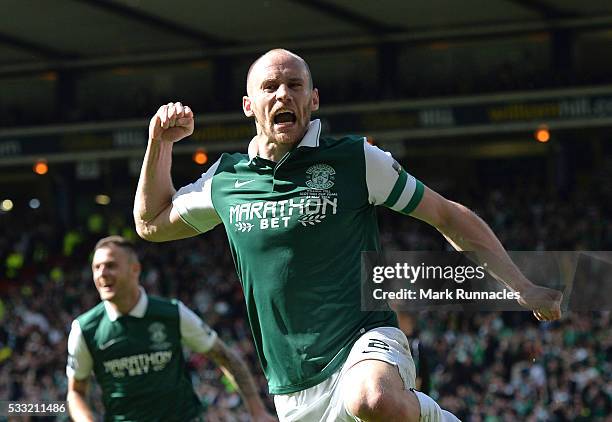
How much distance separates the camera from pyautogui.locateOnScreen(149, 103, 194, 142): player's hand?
204 inches

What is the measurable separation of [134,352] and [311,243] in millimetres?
2993

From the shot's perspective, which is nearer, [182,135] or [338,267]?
[338,267]

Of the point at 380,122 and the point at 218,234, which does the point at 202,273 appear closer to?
the point at 218,234

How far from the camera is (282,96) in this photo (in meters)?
4.90

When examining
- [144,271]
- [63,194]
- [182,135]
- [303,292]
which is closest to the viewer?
[303,292]

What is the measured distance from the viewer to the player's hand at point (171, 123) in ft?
17.0

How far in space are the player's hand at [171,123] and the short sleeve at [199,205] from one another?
0.22m

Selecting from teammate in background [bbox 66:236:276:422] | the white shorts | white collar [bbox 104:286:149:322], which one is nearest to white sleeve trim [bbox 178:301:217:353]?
teammate in background [bbox 66:236:276:422]

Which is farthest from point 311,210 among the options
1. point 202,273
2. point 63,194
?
point 63,194

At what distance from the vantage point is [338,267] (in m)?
4.93

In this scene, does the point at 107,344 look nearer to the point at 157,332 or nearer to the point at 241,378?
the point at 157,332

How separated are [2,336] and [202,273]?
11.6ft

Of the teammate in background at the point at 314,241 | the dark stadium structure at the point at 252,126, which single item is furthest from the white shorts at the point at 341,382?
the dark stadium structure at the point at 252,126

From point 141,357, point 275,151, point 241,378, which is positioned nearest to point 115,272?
point 141,357
